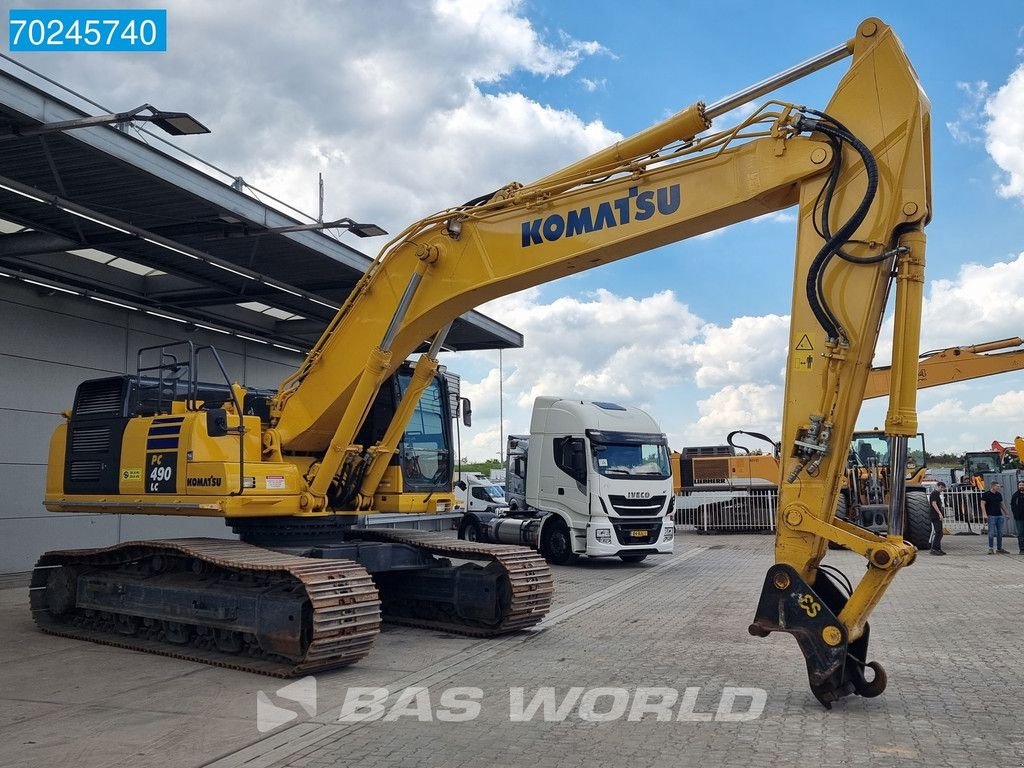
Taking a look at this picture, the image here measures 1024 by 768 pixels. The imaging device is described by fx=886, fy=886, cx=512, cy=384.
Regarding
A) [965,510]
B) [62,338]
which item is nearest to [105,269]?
[62,338]

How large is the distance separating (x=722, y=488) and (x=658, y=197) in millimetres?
21032

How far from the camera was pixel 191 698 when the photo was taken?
702 cm

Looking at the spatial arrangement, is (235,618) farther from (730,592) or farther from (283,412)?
(730,592)

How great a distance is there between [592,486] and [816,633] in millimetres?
10021

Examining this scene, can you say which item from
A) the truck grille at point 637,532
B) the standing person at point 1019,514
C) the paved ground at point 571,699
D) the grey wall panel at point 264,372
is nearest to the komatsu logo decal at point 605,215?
the paved ground at point 571,699

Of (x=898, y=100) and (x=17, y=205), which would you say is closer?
(x=898, y=100)

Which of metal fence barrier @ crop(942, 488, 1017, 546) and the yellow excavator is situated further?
metal fence barrier @ crop(942, 488, 1017, 546)

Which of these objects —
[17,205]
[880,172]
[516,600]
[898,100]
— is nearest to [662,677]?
[516,600]

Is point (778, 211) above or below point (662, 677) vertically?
above

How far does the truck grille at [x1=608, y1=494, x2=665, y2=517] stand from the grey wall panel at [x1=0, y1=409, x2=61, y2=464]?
389 inches

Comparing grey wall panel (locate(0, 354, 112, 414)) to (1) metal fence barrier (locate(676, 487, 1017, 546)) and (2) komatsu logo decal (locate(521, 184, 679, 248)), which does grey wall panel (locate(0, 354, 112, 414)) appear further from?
→ (1) metal fence barrier (locate(676, 487, 1017, 546))

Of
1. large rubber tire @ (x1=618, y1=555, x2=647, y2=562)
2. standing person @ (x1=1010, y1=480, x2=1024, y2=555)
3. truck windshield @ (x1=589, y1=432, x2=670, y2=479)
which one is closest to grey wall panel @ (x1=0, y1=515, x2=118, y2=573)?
truck windshield @ (x1=589, y1=432, x2=670, y2=479)

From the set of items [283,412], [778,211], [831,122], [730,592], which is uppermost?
[831,122]

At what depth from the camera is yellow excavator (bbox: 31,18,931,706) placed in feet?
20.9
